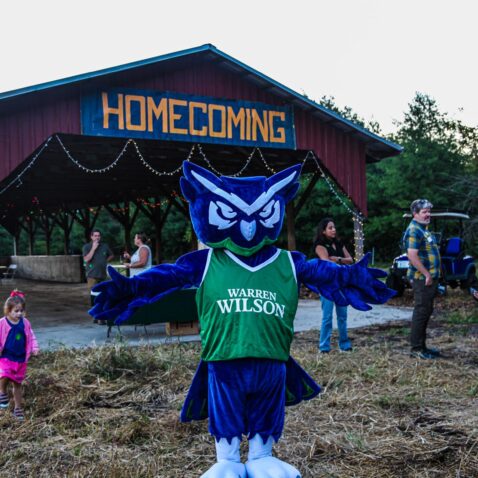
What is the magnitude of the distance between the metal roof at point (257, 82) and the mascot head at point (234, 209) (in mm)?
7332

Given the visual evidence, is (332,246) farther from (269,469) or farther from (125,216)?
(125,216)

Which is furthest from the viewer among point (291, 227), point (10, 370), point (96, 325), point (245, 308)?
point (291, 227)

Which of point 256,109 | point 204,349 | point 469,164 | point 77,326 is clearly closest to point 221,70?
point 256,109

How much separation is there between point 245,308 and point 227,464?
2.42 ft

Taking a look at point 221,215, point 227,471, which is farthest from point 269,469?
point 221,215

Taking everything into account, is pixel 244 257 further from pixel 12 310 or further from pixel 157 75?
pixel 157 75

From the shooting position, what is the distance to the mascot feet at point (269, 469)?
257 centimetres

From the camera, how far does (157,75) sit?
36.3 ft

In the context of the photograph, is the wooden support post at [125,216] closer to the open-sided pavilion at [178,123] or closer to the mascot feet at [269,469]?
the open-sided pavilion at [178,123]

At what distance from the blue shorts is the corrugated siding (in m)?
7.97

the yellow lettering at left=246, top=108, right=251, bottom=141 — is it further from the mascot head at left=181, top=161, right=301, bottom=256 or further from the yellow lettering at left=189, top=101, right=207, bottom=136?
the mascot head at left=181, top=161, right=301, bottom=256

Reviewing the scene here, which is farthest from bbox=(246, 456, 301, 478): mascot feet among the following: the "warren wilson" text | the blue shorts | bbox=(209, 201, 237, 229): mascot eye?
bbox=(209, 201, 237, 229): mascot eye

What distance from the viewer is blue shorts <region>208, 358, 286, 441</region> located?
274cm

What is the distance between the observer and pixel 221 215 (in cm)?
293
